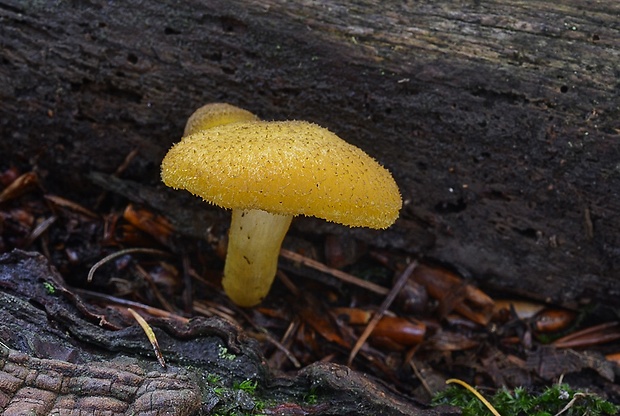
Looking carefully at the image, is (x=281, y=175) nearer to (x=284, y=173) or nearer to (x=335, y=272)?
(x=284, y=173)

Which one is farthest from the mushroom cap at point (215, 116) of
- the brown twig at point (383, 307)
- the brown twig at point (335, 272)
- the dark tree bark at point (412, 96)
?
the brown twig at point (383, 307)

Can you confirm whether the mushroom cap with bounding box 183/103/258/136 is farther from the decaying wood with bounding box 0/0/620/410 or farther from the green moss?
the green moss

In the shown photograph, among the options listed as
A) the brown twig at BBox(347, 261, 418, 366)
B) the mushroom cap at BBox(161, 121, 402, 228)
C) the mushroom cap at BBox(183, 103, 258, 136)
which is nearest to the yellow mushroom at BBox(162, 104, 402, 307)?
the mushroom cap at BBox(161, 121, 402, 228)

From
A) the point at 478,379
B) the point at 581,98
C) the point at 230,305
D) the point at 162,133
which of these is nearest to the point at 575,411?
the point at 478,379

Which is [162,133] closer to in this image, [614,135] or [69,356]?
[69,356]

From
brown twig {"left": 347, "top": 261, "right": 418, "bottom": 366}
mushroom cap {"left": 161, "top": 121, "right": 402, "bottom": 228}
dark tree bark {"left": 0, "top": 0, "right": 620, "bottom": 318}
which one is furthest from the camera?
brown twig {"left": 347, "top": 261, "right": 418, "bottom": 366}

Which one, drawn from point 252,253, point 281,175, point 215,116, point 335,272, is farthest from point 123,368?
point 335,272
